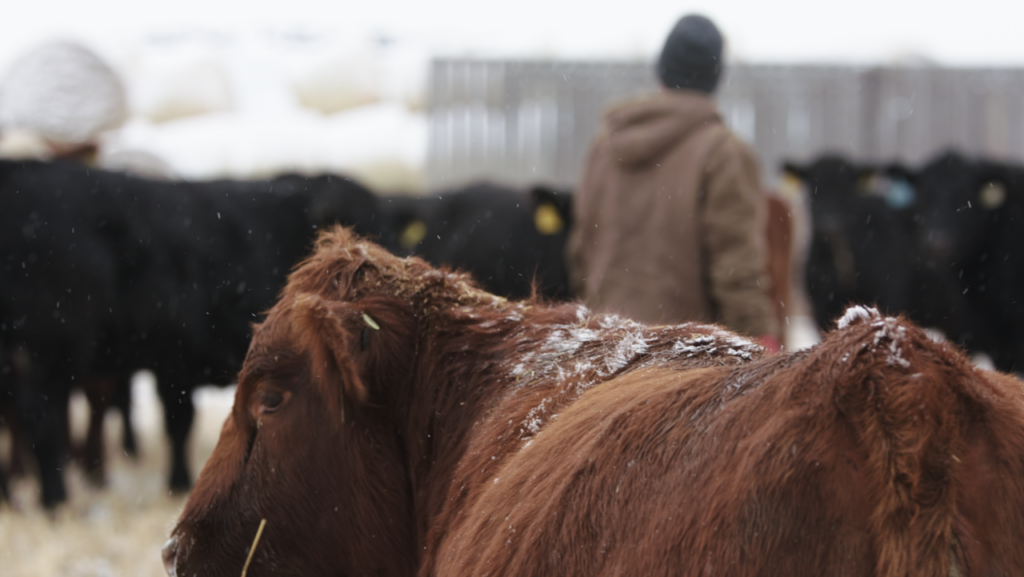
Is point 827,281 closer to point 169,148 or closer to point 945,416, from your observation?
point 945,416

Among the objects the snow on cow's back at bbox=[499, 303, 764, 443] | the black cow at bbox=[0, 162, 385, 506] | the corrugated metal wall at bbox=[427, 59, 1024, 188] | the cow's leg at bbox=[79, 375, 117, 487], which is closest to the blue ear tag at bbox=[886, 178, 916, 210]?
the black cow at bbox=[0, 162, 385, 506]

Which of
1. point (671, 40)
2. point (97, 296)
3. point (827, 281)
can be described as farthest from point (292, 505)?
point (827, 281)

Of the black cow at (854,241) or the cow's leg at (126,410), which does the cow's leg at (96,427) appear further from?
the black cow at (854,241)

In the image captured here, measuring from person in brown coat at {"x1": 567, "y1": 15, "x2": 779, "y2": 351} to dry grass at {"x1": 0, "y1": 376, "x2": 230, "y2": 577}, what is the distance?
6.94ft

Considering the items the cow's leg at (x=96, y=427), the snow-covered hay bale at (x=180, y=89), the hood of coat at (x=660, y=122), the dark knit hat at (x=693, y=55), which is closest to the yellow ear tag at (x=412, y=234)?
the cow's leg at (x=96, y=427)

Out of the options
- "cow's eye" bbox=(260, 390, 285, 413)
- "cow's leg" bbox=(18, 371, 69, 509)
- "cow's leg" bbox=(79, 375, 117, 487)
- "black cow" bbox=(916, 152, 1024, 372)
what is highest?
"cow's eye" bbox=(260, 390, 285, 413)

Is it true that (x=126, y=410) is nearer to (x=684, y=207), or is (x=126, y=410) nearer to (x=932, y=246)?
(x=684, y=207)

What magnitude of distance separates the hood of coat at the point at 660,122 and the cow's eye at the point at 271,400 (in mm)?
1924

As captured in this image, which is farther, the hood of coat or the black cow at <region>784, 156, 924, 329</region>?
the black cow at <region>784, 156, 924, 329</region>

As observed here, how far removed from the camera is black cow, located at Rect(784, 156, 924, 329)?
7641mm

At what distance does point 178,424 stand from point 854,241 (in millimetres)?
5806

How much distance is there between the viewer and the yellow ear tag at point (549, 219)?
6402 millimetres

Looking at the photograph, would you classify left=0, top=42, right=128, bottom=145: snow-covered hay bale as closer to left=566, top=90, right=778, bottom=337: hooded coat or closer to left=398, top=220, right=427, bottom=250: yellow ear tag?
left=398, top=220, right=427, bottom=250: yellow ear tag

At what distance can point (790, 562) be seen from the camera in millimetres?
1046
